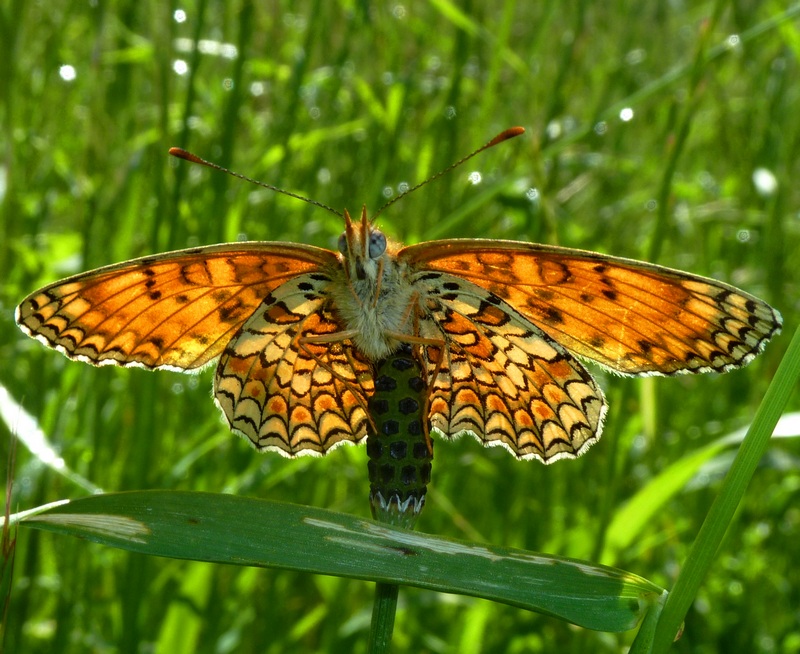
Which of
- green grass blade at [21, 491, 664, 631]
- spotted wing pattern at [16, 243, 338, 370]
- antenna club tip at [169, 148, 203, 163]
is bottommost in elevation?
green grass blade at [21, 491, 664, 631]

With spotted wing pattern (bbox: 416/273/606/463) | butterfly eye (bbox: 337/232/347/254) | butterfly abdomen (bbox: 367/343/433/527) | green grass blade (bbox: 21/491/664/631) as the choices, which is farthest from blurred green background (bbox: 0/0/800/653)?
green grass blade (bbox: 21/491/664/631)

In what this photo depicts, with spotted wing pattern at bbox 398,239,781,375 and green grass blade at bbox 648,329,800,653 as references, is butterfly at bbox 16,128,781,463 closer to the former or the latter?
spotted wing pattern at bbox 398,239,781,375

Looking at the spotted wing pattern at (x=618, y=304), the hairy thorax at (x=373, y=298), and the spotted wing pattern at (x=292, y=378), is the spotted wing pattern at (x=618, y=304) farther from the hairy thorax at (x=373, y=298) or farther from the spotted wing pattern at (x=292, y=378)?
the spotted wing pattern at (x=292, y=378)

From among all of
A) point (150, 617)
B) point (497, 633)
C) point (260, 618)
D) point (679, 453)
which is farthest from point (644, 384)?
point (150, 617)

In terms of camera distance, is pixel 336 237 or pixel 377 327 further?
pixel 336 237

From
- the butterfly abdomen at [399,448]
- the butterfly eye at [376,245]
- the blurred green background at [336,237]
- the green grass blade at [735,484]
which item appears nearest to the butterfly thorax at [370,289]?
the butterfly eye at [376,245]

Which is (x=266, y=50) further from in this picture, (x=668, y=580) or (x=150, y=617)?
(x=668, y=580)

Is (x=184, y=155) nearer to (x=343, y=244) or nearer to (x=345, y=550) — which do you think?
(x=343, y=244)

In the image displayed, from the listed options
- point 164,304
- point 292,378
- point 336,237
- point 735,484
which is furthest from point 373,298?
point 336,237
